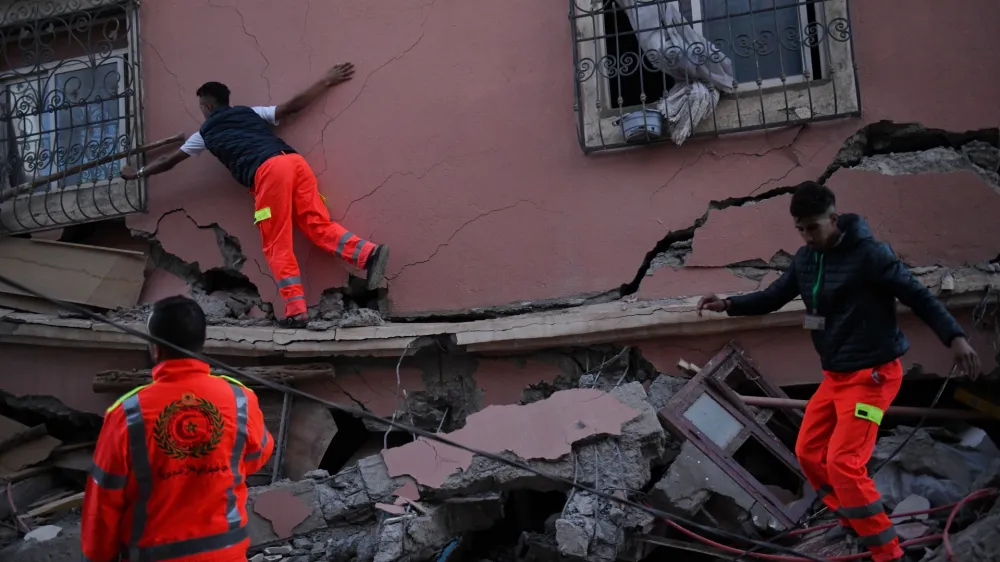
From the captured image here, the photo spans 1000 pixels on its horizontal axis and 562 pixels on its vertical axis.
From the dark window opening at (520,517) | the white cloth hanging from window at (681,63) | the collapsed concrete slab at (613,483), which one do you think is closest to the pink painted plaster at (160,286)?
the dark window opening at (520,517)

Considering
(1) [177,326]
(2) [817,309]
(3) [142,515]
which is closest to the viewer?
(3) [142,515]

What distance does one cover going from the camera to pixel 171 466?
3.24 m

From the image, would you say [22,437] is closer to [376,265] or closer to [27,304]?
[27,304]

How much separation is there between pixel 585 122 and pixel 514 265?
977 millimetres

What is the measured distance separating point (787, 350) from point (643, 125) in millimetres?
1527

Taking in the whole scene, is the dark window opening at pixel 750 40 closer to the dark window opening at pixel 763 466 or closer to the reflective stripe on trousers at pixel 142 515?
the dark window opening at pixel 763 466

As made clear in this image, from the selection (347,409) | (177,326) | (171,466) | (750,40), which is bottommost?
(171,466)

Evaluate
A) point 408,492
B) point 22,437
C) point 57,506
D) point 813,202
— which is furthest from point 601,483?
point 22,437

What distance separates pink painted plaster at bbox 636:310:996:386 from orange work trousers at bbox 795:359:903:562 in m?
Result: 1.20

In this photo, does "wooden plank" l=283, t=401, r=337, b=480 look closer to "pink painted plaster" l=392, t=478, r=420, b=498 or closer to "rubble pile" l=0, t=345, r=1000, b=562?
"rubble pile" l=0, t=345, r=1000, b=562

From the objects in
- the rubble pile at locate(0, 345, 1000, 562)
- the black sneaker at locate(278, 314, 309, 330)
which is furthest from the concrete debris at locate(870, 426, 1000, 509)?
the black sneaker at locate(278, 314, 309, 330)

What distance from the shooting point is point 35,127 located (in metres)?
7.11

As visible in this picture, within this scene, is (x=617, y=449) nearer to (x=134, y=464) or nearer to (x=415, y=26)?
(x=134, y=464)

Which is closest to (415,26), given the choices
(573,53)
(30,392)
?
(573,53)
